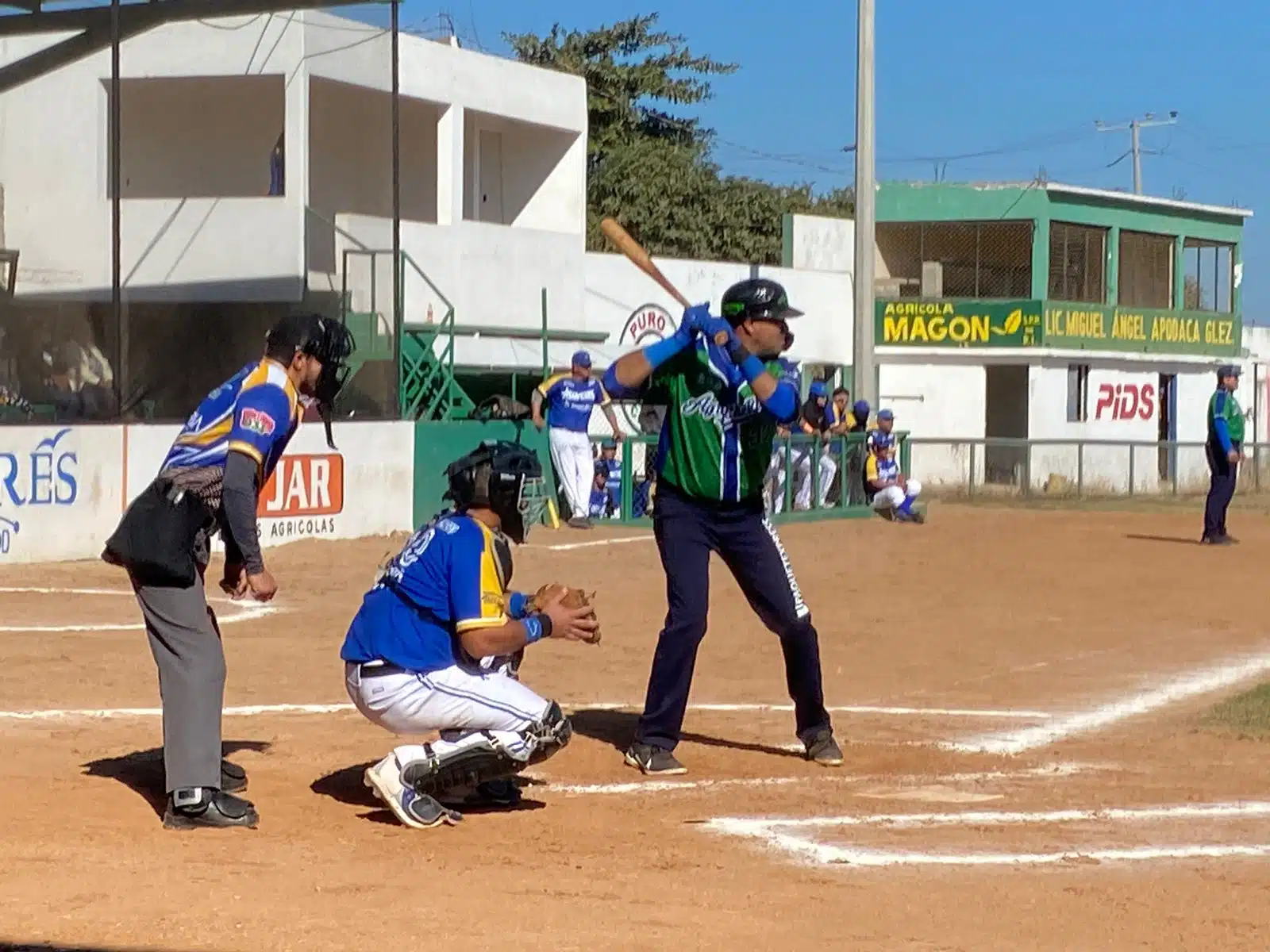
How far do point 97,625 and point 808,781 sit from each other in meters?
6.70

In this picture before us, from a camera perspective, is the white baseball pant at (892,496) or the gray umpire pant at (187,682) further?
the white baseball pant at (892,496)

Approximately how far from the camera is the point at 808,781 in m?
8.15

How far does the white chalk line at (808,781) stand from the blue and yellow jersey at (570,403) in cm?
1391

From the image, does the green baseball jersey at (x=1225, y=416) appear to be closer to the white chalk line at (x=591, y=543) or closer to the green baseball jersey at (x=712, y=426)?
the white chalk line at (x=591, y=543)

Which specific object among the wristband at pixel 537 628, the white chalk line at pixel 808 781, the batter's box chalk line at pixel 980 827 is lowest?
the white chalk line at pixel 808 781

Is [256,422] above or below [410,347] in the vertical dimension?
below

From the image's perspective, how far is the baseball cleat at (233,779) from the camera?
7.43 metres

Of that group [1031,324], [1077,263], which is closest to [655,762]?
[1031,324]

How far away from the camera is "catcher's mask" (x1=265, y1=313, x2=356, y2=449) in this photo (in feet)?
22.6

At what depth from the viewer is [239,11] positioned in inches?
781

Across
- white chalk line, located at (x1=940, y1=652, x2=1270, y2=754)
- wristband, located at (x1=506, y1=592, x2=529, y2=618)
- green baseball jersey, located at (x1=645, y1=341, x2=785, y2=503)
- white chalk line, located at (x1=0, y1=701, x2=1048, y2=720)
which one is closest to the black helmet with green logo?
green baseball jersey, located at (x1=645, y1=341, x2=785, y2=503)

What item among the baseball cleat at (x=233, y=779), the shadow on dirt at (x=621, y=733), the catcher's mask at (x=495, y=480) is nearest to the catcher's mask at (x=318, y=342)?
the catcher's mask at (x=495, y=480)

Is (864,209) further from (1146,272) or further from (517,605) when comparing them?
(517,605)

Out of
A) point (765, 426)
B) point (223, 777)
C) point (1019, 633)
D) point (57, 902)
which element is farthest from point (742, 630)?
point (57, 902)
